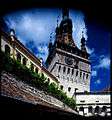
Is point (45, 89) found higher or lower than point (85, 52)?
lower

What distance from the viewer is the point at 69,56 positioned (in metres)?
7.84

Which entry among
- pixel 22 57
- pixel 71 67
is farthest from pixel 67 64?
pixel 22 57

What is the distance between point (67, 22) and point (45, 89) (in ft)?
7.17

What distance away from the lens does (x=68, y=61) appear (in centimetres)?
803

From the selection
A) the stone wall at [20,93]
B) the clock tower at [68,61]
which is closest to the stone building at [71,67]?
the clock tower at [68,61]

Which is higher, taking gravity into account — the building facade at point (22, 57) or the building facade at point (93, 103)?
the building facade at point (22, 57)

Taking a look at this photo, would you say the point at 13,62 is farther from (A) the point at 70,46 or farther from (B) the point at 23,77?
(A) the point at 70,46

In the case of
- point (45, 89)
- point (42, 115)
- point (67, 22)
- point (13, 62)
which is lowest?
point (42, 115)

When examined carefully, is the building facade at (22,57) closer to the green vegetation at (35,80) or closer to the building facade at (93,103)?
the green vegetation at (35,80)

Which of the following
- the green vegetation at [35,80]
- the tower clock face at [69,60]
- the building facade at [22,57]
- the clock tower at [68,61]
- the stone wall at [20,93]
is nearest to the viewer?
the stone wall at [20,93]

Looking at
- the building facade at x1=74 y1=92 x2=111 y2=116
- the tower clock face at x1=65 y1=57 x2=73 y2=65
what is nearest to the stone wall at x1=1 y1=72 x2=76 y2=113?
the building facade at x1=74 y1=92 x2=111 y2=116

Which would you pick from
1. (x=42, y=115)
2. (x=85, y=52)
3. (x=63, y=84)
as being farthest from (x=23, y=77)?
(x=42, y=115)

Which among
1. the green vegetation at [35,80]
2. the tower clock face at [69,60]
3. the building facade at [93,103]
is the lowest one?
the building facade at [93,103]

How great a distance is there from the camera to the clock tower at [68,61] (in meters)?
7.20
